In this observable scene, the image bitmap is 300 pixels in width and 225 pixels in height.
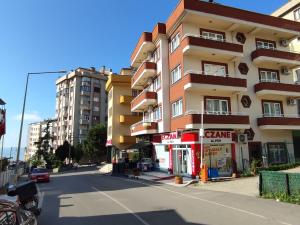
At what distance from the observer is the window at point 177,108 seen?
29709 mm

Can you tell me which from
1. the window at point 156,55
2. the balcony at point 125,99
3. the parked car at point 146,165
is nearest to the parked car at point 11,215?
the window at point 156,55

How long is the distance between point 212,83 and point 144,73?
10805 mm

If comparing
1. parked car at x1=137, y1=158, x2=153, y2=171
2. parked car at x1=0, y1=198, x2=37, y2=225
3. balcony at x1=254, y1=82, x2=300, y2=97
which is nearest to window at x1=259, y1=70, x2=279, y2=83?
balcony at x1=254, y1=82, x2=300, y2=97

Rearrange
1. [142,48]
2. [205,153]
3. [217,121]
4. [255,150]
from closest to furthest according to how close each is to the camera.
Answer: [217,121] → [205,153] → [255,150] → [142,48]

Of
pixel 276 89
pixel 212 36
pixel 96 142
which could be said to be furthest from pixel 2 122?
pixel 96 142

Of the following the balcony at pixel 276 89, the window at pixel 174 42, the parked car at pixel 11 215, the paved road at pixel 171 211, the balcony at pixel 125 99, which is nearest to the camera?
the parked car at pixel 11 215

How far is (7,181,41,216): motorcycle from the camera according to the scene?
10273 millimetres

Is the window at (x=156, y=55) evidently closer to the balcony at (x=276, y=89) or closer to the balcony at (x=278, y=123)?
the balcony at (x=276, y=89)

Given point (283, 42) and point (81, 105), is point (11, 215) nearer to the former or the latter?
point (283, 42)

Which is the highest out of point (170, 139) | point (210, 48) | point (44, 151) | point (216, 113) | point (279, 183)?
point (210, 48)

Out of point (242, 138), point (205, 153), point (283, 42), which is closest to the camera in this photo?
point (205, 153)

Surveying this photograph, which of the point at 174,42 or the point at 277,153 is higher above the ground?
the point at 174,42

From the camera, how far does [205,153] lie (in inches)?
1078

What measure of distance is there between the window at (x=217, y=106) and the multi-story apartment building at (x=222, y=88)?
0.10 metres
